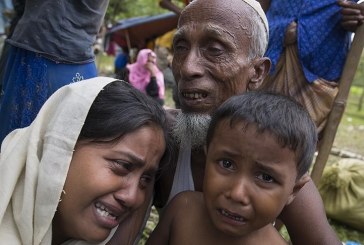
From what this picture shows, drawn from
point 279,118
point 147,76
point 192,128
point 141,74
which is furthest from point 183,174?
point 141,74

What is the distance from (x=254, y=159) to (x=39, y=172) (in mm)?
834

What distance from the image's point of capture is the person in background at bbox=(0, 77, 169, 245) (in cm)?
163

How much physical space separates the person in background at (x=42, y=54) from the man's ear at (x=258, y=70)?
1140 millimetres

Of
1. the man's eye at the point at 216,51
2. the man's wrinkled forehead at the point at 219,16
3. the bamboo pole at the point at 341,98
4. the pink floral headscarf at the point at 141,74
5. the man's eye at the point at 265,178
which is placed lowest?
the pink floral headscarf at the point at 141,74

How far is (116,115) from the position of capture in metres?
1.71

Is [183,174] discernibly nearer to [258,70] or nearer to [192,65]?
[192,65]

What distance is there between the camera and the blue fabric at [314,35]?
3.06 metres

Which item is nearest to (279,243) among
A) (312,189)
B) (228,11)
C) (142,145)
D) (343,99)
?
(312,189)

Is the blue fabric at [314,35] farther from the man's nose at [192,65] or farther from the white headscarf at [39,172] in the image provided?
the white headscarf at [39,172]

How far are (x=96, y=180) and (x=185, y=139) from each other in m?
0.61

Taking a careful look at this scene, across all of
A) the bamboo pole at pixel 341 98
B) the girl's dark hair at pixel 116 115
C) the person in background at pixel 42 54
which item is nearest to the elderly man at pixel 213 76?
the girl's dark hair at pixel 116 115

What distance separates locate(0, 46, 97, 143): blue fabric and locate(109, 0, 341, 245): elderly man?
2.79 feet

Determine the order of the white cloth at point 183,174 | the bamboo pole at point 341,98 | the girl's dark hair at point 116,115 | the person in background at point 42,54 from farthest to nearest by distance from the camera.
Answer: the bamboo pole at point 341,98, the person in background at point 42,54, the white cloth at point 183,174, the girl's dark hair at point 116,115

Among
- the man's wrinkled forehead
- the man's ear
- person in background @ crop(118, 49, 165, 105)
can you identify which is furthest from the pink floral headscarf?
the man's wrinkled forehead
